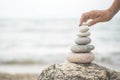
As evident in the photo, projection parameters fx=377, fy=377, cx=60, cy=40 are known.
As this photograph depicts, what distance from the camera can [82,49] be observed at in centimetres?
366

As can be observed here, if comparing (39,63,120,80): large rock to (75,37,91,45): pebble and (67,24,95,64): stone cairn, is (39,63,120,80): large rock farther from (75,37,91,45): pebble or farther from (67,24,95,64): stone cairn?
(75,37,91,45): pebble

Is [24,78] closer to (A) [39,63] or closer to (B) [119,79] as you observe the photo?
(B) [119,79]

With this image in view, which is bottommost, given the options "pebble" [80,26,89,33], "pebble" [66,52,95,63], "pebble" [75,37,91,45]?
"pebble" [66,52,95,63]

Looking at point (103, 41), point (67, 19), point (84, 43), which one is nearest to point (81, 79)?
point (84, 43)

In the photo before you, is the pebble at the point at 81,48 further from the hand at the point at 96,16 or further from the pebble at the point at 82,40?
the hand at the point at 96,16

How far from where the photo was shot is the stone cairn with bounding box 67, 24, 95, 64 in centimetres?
364

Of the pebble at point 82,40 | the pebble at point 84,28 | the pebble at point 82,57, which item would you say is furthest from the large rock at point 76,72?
the pebble at point 84,28

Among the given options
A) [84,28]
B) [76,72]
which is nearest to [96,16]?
[84,28]

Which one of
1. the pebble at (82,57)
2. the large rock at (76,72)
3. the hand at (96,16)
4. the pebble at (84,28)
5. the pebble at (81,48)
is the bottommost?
the large rock at (76,72)

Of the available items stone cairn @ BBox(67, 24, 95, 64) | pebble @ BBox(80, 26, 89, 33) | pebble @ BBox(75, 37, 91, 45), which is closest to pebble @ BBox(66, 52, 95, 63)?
stone cairn @ BBox(67, 24, 95, 64)

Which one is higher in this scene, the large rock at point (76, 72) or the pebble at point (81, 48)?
the pebble at point (81, 48)

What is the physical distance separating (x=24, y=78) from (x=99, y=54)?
618 centimetres

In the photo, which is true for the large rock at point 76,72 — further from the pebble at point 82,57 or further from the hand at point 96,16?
the hand at point 96,16

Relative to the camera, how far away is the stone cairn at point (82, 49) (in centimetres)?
364
